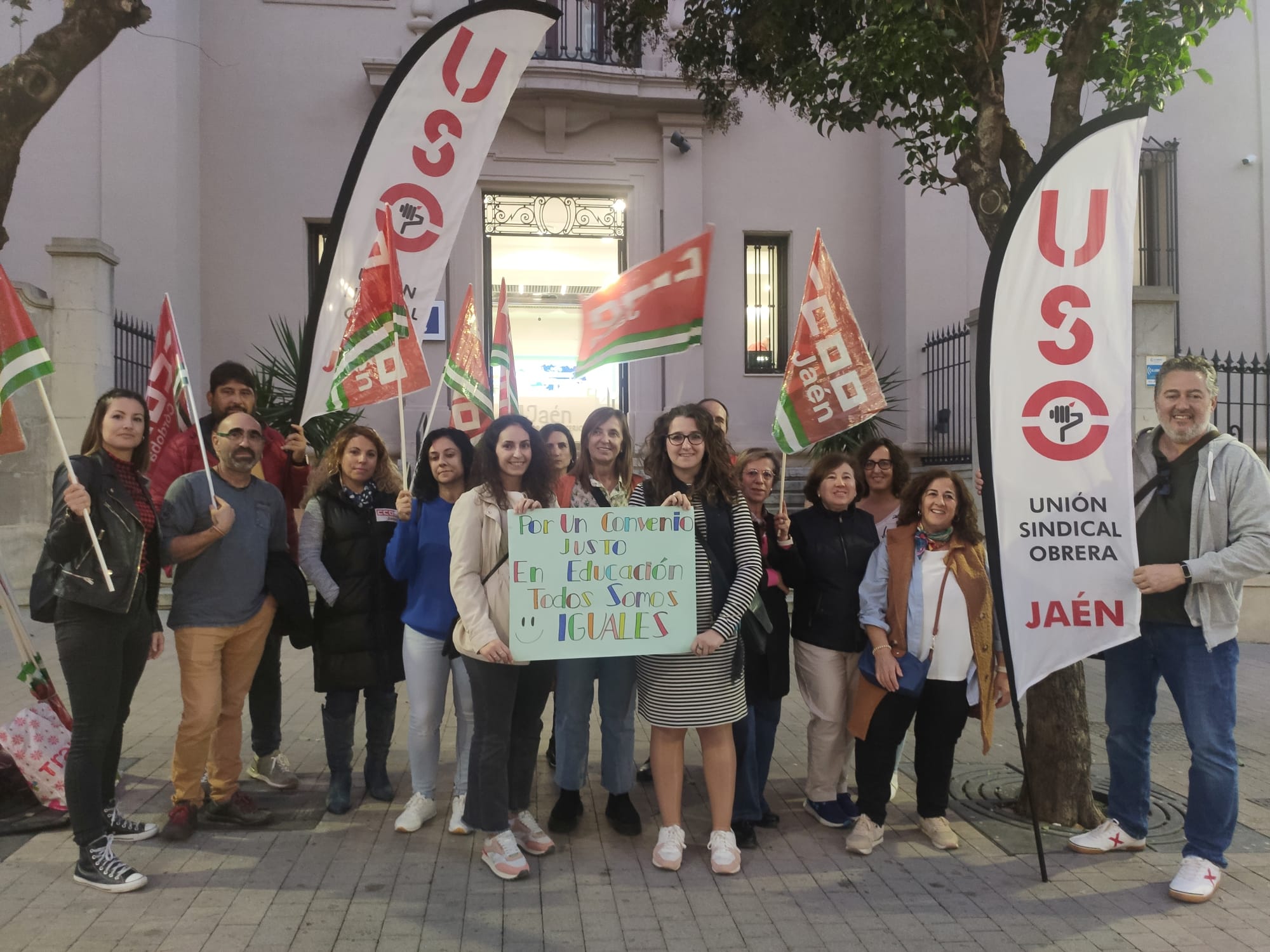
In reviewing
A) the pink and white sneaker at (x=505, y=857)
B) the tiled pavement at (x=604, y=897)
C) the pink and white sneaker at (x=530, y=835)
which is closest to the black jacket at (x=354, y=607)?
the tiled pavement at (x=604, y=897)

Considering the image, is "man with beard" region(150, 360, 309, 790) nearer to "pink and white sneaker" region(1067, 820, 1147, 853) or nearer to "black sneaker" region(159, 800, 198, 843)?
"black sneaker" region(159, 800, 198, 843)

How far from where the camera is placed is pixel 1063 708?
4906 millimetres

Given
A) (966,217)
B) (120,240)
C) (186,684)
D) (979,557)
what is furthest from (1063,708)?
(120,240)

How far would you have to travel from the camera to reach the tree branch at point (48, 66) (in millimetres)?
6453

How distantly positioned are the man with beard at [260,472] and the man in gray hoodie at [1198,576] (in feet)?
13.5

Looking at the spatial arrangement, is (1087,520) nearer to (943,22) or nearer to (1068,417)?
(1068,417)

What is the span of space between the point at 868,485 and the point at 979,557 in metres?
1.13

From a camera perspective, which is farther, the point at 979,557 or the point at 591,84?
the point at 591,84

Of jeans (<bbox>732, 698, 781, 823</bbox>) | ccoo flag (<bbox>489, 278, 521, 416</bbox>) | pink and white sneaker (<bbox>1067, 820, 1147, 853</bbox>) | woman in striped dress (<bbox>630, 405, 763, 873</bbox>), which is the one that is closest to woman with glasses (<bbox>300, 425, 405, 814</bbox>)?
woman in striped dress (<bbox>630, 405, 763, 873</bbox>)

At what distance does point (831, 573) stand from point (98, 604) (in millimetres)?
3218

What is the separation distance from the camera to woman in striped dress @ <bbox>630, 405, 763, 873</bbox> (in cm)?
437

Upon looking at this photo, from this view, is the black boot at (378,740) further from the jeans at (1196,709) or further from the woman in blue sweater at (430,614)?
the jeans at (1196,709)

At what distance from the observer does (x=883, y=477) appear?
18.2 feet

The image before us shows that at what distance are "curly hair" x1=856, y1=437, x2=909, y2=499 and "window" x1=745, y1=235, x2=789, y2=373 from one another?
9.01 metres
